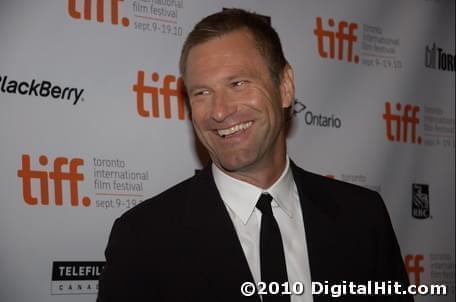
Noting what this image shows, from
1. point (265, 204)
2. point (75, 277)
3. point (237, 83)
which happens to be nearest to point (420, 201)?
point (265, 204)

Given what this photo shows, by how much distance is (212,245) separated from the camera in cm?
168

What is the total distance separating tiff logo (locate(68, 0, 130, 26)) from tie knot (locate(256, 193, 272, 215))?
825 mm

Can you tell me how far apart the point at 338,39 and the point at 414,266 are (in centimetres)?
103

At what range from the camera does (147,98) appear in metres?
2.18

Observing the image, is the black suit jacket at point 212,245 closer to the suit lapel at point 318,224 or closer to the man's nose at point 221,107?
the suit lapel at point 318,224

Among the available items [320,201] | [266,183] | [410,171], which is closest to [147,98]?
[266,183]

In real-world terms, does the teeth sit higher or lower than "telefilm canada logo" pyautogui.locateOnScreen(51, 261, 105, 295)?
higher

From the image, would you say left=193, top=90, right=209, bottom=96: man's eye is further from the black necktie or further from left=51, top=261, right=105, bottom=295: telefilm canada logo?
left=51, top=261, right=105, bottom=295: telefilm canada logo

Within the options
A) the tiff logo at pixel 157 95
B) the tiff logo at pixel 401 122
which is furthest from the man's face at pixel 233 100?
the tiff logo at pixel 401 122

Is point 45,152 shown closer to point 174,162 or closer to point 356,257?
point 174,162

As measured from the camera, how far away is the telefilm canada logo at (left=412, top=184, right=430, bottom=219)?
272 cm

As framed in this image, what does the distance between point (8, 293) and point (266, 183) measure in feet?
2.79

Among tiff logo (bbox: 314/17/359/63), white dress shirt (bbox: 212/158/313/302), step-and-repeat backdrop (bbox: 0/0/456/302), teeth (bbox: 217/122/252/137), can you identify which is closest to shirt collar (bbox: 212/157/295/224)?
white dress shirt (bbox: 212/158/313/302)

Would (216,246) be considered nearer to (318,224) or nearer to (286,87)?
(318,224)
